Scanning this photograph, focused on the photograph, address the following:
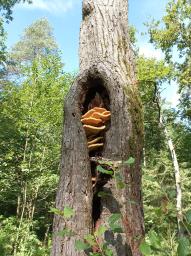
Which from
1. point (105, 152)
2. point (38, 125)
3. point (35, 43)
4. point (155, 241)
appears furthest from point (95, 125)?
point (35, 43)

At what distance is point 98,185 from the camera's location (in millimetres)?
2279

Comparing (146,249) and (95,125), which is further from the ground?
(95,125)

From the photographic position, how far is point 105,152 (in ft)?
7.57

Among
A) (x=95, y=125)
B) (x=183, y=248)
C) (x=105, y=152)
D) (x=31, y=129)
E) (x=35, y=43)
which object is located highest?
(x=35, y=43)

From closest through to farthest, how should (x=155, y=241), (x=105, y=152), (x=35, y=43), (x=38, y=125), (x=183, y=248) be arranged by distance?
(x=183, y=248)
(x=155, y=241)
(x=105, y=152)
(x=38, y=125)
(x=35, y=43)

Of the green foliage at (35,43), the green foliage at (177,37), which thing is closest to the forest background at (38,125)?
the green foliage at (177,37)

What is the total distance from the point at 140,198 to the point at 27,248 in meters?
9.53

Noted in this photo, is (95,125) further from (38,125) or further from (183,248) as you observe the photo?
(38,125)

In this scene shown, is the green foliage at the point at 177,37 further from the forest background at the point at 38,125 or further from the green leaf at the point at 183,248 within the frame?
the green leaf at the point at 183,248

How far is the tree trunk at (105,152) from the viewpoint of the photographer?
6.98 ft

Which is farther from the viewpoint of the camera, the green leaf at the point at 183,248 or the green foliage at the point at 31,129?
the green foliage at the point at 31,129

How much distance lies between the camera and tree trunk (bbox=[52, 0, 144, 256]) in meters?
2.13

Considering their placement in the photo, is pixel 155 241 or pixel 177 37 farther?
pixel 177 37

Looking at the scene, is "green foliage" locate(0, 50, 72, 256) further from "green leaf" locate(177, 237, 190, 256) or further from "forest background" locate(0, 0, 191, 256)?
"green leaf" locate(177, 237, 190, 256)
